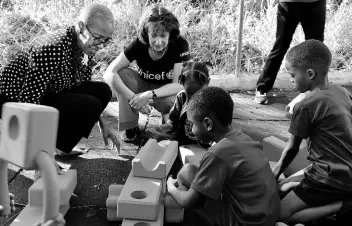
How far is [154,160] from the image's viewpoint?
296cm

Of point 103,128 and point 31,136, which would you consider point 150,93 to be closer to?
point 103,128

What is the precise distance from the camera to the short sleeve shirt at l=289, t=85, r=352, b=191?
2.39 meters

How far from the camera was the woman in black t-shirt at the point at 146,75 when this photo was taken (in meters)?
3.44

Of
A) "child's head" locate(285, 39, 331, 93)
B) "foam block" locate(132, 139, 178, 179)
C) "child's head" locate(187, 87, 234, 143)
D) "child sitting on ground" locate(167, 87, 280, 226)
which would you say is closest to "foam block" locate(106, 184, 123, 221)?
"foam block" locate(132, 139, 178, 179)

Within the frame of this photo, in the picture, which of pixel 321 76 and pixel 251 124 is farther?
pixel 251 124

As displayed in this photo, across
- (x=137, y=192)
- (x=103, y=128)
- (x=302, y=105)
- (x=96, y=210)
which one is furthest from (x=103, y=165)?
(x=302, y=105)

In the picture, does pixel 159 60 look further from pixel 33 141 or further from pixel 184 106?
pixel 33 141

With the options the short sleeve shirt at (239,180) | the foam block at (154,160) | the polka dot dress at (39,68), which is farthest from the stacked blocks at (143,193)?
the polka dot dress at (39,68)

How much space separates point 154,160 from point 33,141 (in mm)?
1397

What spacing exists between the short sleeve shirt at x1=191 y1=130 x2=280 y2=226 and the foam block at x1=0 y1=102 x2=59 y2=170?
2.51 feet

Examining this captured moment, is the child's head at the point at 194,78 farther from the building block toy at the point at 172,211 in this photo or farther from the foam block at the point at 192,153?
the building block toy at the point at 172,211

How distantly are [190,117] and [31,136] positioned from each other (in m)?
0.87

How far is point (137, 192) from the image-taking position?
99.9 inches

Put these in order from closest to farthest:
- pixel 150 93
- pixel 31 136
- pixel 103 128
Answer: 1. pixel 31 136
2. pixel 103 128
3. pixel 150 93
